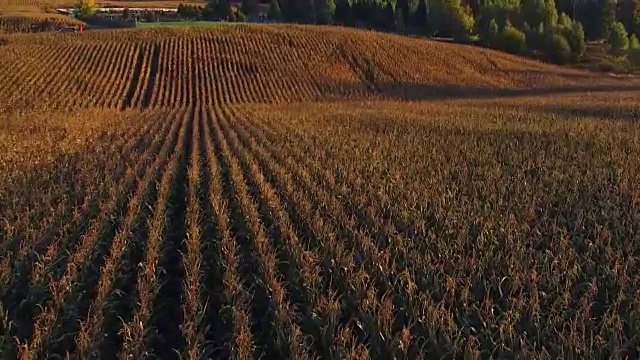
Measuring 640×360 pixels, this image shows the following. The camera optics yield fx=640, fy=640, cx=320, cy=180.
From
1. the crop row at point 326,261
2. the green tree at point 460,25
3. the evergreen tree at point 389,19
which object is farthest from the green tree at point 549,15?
the crop row at point 326,261

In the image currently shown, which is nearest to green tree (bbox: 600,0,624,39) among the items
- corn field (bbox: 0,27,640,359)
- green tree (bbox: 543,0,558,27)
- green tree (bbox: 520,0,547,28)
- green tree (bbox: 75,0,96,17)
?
green tree (bbox: 543,0,558,27)

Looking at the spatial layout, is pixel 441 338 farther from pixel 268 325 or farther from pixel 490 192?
pixel 490 192

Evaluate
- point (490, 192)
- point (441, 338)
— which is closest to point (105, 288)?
point (441, 338)

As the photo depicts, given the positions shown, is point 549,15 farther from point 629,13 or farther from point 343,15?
point 343,15

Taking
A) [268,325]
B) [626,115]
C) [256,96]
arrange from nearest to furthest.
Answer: [268,325] < [626,115] < [256,96]

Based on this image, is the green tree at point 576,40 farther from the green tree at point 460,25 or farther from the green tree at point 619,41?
the green tree at point 460,25

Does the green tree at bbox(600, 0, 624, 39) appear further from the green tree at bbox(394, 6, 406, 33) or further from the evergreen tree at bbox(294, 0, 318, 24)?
the evergreen tree at bbox(294, 0, 318, 24)
